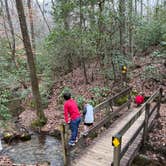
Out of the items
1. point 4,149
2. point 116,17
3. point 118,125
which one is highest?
point 116,17

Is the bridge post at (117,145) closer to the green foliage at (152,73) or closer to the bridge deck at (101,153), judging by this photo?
the bridge deck at (101,153)

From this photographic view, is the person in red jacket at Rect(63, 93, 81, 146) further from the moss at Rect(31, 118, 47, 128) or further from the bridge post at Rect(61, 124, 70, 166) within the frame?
the moss at Rect(31, 118, 47, 128)

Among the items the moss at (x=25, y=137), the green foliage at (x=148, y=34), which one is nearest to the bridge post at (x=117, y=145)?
the moss at (x=25, y=137)

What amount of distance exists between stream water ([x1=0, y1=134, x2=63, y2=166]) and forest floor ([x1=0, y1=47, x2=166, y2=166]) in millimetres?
500

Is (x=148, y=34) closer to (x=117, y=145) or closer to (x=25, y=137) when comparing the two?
(x=25, y=137)

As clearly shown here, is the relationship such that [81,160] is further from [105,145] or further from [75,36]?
[75,36]

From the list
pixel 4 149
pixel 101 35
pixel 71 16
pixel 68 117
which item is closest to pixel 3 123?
pixel 4 149

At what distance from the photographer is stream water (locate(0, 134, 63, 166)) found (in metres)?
7.74

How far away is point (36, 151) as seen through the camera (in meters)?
8.44

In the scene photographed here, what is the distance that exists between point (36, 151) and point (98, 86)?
6.22 m

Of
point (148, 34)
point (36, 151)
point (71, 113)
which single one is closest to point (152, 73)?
point (148, 34)

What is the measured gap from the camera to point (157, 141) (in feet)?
25.4

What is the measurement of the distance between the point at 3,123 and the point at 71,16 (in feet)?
26.8

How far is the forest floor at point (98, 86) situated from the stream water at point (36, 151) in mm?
500
